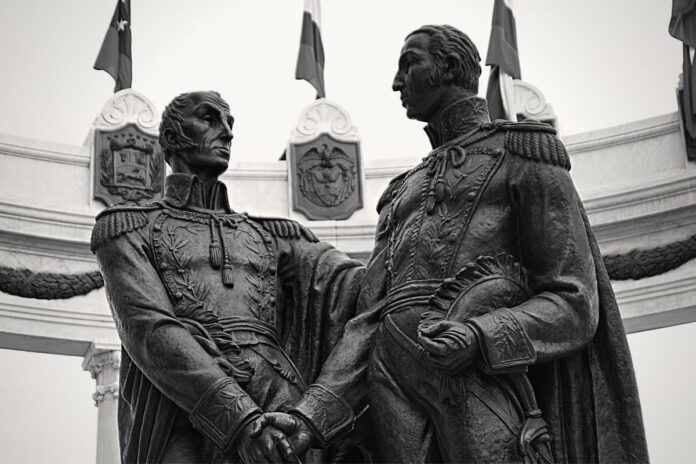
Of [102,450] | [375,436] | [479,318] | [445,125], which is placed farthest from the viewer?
[102,450]

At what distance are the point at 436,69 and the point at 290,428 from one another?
155 cm

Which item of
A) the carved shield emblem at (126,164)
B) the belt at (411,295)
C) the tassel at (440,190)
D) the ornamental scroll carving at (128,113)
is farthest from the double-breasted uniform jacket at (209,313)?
the ornamental scroll carving at (128,113)

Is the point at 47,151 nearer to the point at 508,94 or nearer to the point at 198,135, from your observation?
the point at 508,94

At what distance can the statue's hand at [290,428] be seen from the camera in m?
5.16

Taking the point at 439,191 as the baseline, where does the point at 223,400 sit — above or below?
below

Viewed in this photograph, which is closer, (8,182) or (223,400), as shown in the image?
(223,400)

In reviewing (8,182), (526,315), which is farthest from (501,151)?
(8,182)

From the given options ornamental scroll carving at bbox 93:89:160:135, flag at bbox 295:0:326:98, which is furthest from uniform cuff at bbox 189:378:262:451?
flag at bbox 295:0:326:98

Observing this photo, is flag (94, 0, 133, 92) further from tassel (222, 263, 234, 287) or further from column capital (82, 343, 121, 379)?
tassel (222, 263, 234, 287)

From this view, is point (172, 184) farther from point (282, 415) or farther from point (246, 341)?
point (282, 415)

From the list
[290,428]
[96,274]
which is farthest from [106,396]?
[290,428]

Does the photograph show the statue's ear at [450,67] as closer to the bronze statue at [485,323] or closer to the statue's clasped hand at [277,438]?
the bronze statue at [485,323]

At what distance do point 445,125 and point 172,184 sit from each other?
1.19 m

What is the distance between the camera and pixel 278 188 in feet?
64.8
